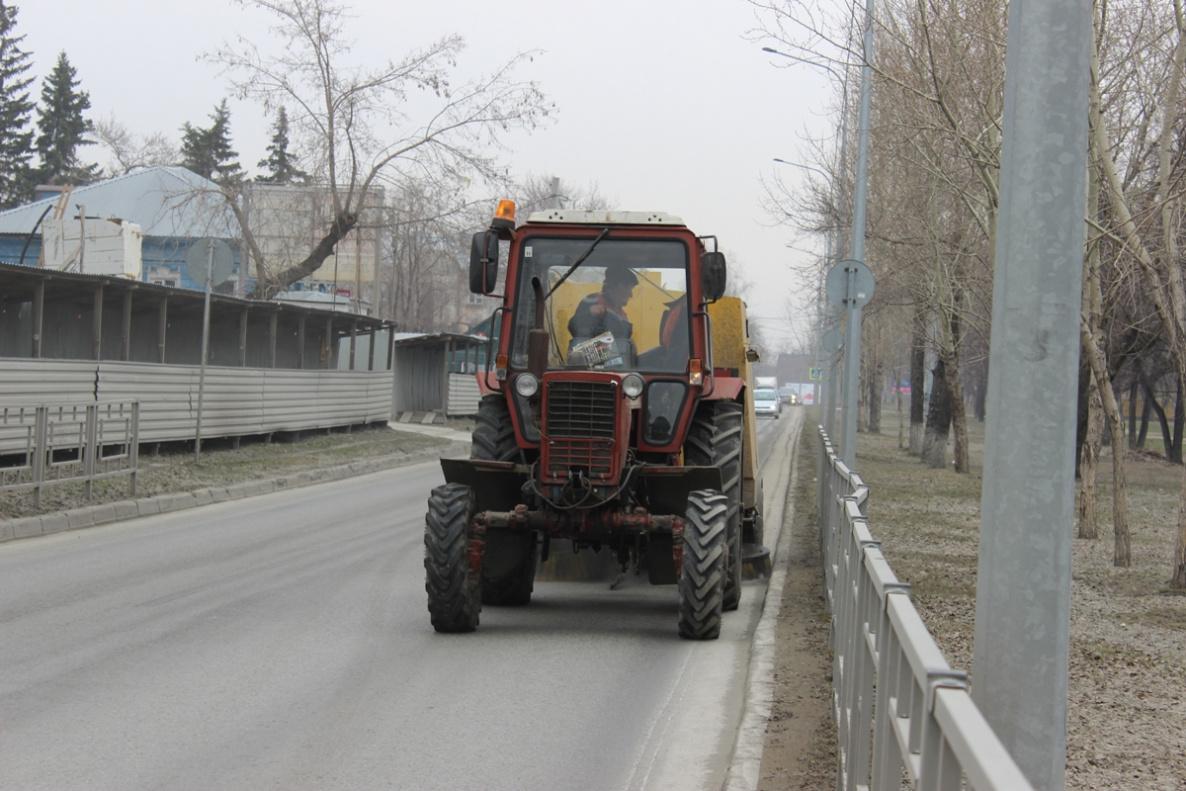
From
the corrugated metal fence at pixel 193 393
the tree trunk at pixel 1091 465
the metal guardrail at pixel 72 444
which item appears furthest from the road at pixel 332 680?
the tree trunk at pixel 1091 465

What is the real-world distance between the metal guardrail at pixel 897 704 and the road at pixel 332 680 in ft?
3.87

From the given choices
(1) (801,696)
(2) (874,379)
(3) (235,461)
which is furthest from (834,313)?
(1) (801,696)

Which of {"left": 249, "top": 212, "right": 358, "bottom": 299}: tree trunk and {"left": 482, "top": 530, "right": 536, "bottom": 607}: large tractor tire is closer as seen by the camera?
{"left": 482, "top": 530, "right": 536, "bottom": 607}: large tractor tire

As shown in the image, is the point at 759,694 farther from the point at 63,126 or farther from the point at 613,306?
the point at 63,126

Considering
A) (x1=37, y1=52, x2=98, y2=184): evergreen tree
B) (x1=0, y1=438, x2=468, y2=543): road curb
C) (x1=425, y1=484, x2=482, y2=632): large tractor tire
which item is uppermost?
(x1=37, y1=52, x2=98, y2=184): evergreen tree

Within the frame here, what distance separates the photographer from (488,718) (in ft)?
21.2

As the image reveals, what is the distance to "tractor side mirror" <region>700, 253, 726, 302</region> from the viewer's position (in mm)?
8953

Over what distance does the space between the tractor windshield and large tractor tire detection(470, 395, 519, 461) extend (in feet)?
1.31

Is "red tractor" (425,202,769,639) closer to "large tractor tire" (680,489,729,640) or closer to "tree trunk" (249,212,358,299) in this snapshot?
"large tractor tire" (680,489,729,640)

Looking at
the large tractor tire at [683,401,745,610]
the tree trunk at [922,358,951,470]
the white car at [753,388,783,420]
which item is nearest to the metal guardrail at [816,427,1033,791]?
the large tractor tire at [683,401,745,610]

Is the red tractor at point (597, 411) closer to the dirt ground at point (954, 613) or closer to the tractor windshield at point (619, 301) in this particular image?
the tractor windshield at point (619, 301)

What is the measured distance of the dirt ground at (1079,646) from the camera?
5.64 metres

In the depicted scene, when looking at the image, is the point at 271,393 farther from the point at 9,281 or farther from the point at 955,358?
the point at 955,358

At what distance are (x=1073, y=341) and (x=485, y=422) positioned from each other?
21.2 feet
